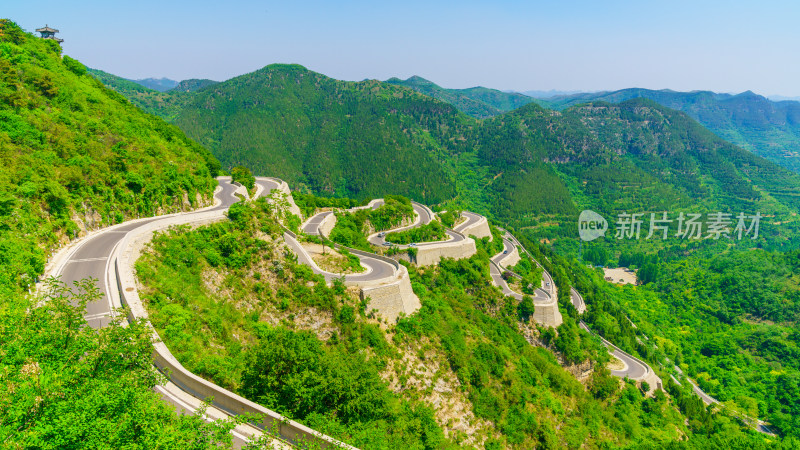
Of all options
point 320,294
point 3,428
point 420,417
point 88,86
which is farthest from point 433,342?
point 88,86

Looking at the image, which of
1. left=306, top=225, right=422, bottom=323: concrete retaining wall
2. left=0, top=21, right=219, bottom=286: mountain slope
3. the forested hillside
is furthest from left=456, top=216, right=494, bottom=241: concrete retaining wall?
the forested hillside

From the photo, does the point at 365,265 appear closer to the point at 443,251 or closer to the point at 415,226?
the point at 443,251

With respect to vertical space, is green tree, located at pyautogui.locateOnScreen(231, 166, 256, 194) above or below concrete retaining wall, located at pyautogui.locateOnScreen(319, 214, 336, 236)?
above

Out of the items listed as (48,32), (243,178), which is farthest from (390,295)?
(48,32)

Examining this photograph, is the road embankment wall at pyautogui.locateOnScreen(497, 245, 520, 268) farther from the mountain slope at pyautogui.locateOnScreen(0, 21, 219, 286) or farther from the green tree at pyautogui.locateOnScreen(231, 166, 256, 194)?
the mountain slope at pyautogui.locateOnScreen(0, 21, 219, 286)

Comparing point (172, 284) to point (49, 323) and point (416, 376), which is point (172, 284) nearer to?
point (49, 323)

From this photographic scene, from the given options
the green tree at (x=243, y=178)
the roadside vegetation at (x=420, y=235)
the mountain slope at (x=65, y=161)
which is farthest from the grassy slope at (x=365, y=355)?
the green tree at (x=243, y=178)

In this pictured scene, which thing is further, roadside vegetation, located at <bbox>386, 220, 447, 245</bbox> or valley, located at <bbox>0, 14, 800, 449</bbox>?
roadside vegetation, located at <bbox>386, 220, 447, 245</bbox>
